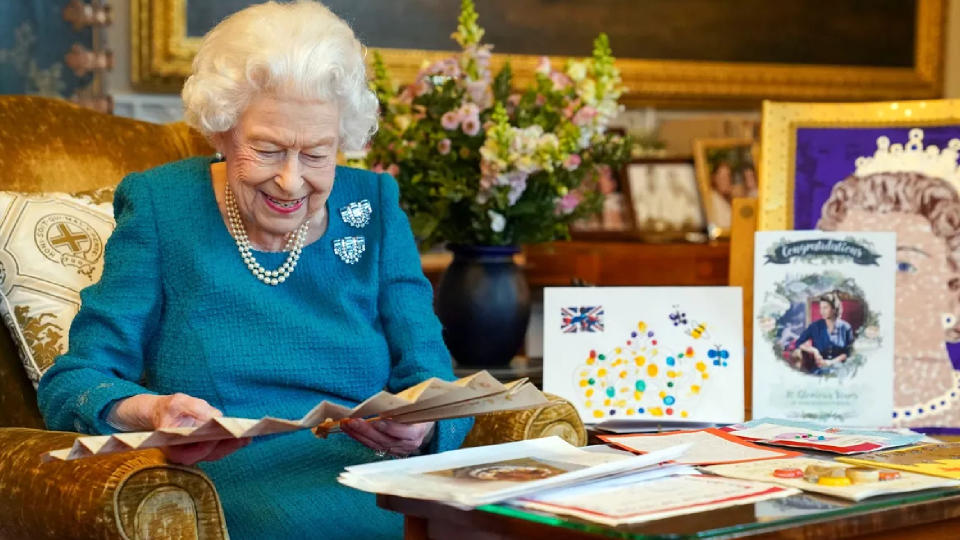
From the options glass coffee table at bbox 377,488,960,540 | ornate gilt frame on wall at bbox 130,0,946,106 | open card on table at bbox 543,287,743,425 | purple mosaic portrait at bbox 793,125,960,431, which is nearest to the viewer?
glass coffee table at bbox 377,488,960,540

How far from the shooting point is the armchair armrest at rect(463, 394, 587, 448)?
6.55 ft

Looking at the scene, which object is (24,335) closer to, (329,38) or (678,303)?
(329,38)

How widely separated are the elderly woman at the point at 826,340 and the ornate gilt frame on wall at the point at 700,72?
1.95m

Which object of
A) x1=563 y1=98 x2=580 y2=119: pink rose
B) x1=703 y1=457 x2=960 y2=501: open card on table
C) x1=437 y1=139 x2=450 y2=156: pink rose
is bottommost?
x1=703 y1=457 x2=960 y2=501: open card on table

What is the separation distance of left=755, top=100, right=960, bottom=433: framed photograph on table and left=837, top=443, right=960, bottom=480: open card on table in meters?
0.59

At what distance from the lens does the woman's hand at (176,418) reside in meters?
1.50

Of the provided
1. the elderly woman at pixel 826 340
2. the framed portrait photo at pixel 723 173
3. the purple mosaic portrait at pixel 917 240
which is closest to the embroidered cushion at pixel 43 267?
the elderly woman at pixel 826 340

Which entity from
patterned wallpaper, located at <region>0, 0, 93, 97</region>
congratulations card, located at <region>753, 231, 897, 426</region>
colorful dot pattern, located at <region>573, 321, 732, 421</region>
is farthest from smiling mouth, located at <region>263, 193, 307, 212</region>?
patterned wallpaper, located at <region>0, 0, 93, 97</region>

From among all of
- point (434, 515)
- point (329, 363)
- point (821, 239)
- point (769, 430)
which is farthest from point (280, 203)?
point (821, 239)

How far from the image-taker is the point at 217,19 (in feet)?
11.8

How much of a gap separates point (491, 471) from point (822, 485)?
0.37m

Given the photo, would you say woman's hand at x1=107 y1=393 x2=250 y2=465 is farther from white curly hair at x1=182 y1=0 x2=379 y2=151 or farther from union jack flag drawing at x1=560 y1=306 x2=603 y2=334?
union jack flag drawing at x1=560 y1=306 x2=603 y2=334

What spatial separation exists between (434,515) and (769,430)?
0.66 meters

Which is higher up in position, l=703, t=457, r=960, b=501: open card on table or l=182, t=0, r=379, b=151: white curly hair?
l=182, t=0, r=379, b=151: white curly hair
